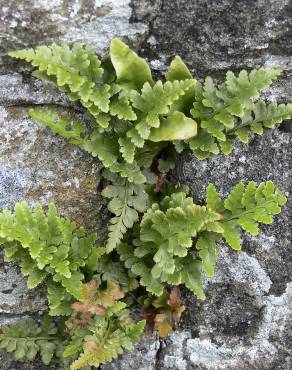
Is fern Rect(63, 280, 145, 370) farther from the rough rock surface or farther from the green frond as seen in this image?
the green frond

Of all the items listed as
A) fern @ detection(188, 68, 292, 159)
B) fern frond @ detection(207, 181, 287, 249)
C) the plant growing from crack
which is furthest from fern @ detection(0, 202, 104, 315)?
fern @ detection(188, 68, 292, 159)

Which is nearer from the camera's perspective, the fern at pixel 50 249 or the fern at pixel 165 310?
the fern at pixel 50 249

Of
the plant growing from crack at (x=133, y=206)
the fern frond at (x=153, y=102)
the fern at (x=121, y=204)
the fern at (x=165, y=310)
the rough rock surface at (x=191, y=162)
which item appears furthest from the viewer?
the fern at (x=165, y=310)

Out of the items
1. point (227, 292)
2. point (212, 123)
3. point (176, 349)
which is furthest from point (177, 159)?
point (176, 349)

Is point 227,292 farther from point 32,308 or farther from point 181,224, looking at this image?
point 32,308

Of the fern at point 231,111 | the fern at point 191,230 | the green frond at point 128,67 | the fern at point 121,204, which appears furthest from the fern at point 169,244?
the green frond at point 128,67

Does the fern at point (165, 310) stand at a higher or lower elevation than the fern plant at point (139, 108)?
lower

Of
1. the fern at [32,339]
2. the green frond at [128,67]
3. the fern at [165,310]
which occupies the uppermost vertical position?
the green frond at [128,67]

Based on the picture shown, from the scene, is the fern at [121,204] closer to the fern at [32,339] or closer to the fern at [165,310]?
the fern at [165,310]
